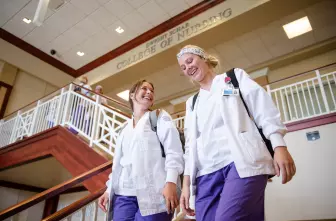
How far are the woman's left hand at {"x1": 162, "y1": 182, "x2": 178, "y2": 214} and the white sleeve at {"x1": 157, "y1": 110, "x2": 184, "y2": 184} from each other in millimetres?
30

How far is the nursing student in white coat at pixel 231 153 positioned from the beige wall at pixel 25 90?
8471 millimetres

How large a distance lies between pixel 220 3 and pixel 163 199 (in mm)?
6059

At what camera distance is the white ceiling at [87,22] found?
6848 millimetres

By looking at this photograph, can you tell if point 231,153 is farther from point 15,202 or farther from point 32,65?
point 32,65

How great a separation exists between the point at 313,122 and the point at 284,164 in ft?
13.9

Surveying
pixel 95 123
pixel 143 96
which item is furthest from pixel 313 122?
pixel 143 96

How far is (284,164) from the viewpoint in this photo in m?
0.93

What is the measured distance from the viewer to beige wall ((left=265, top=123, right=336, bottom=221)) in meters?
3.84

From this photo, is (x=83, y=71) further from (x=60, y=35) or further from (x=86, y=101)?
(x=86, y=101)

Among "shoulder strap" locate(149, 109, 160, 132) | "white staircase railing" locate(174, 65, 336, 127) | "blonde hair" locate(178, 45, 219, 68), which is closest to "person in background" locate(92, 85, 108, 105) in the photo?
"white staircase railing" locate(174, 65, 336, 127)

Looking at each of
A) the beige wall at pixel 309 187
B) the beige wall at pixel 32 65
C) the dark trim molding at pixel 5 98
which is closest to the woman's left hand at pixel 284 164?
the beige wall at pixel 309 187

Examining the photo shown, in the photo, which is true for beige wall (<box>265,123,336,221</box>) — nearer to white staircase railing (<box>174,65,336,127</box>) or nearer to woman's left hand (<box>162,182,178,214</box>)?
white staircase railing (<box>174,65,336,127</box>)

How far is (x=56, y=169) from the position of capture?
5.73 metres

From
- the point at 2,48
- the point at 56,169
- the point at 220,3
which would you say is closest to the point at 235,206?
the point at 56,169
